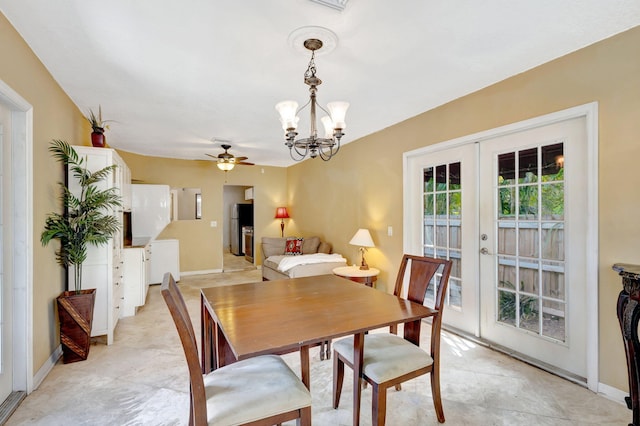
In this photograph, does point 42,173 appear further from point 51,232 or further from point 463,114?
→ point 463,114

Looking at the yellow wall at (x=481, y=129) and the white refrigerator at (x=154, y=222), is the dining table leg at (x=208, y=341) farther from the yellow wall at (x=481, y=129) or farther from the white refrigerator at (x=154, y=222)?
the white refrigerator at (x=154, y=222)

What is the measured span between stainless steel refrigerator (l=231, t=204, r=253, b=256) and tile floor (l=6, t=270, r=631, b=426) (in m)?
6.20

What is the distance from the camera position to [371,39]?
1992mm

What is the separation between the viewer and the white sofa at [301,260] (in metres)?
4.38

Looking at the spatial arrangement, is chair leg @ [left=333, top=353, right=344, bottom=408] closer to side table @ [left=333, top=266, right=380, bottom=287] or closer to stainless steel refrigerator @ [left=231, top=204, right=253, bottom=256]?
side table @ [left=333, top=266, right=380, bottom=287]

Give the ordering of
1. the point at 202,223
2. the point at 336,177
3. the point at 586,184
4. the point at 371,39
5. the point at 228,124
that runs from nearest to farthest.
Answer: the point at 371,39, the point at 586,184, the point at 228,124, the point at 336,177, the point at 202,223

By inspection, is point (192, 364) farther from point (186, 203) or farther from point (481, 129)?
point (186, 203)

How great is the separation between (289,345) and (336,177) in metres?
4.13

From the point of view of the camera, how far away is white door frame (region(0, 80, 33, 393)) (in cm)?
207

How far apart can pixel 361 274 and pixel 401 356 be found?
213 cm

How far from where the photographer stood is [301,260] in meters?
4.49

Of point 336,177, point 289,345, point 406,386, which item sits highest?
point 336,177

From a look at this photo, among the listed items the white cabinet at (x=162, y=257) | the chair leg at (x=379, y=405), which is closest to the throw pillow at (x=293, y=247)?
the white cabinet at (x=162, y=257)

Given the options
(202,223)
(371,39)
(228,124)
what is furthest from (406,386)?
(202,223)
